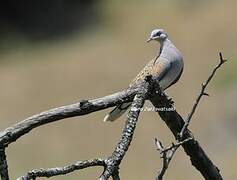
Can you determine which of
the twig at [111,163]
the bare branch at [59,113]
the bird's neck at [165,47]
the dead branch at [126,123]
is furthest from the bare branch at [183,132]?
the bird's neck at [165,47]

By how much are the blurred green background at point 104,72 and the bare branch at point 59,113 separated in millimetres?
4602

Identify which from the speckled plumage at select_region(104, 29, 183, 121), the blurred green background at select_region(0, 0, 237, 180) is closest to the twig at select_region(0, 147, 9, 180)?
the speckled plumage at select_region(104, 29, 183, 121)

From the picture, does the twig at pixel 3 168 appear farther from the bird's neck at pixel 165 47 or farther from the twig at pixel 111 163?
the bird's neck at pixel 165 47

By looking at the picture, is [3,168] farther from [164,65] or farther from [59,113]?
[164,65]

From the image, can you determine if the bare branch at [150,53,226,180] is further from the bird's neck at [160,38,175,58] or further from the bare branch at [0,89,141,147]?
the bird's neck at [160,38,175,58]

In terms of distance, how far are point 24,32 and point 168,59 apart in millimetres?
9273

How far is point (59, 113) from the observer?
1.68m

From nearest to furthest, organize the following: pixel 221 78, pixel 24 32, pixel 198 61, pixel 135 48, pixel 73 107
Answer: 1. pixel 73 107
2. pixel 221 78
3. pixel 198 61
4. pixel 135 48
5. pixel 24 32

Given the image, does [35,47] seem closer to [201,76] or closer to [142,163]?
[201,76]

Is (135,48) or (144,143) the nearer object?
(144,143)

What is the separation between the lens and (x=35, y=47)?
11156 millimetres

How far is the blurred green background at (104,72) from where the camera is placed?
293 inches

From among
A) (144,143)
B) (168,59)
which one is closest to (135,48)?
(144,143)

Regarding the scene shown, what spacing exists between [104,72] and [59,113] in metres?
8.32
